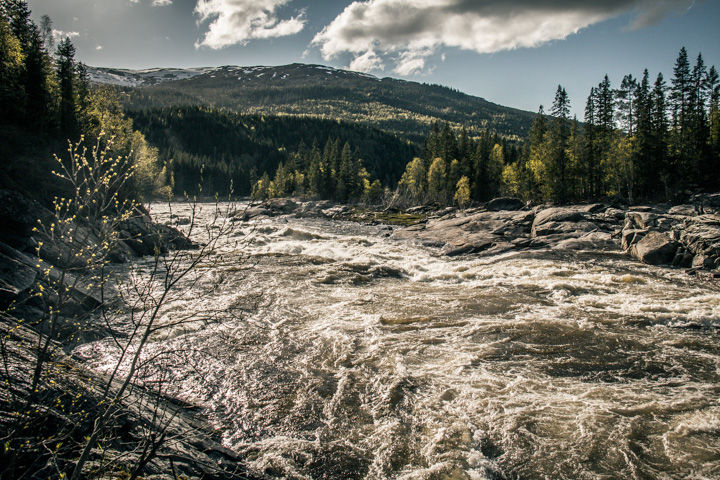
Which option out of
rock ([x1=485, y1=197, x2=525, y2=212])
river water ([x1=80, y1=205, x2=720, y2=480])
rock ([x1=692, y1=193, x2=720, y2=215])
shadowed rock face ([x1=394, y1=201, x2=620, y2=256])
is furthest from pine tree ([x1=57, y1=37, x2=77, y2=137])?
rock ([x1=692, y1=193, x2=720, y2=215])

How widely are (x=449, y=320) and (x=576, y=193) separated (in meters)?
56.7

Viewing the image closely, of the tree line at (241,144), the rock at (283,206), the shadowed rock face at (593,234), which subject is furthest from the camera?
the tree line at (241,144)

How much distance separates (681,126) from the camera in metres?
53.4

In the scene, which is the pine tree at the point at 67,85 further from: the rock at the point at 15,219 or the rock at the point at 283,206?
the rock at the point at 283,206

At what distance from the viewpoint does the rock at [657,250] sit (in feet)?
70.3

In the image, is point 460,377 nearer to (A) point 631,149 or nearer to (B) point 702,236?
(B) point 702,236

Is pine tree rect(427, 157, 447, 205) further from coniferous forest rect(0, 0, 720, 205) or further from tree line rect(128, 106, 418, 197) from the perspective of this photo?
tree line rect(128, 106, 418, 197)

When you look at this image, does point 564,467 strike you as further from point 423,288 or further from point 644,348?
point 423,288

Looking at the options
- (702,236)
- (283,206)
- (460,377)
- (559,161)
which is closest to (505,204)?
(559,161)

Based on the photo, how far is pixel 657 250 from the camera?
21.6 m

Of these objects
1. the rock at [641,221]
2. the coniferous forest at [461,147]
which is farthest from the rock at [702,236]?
the coniferous forest at [461,147]

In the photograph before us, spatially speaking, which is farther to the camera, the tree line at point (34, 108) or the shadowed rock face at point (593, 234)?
the tree line at point (34, 108)

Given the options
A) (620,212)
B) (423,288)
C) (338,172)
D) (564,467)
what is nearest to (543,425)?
(564,467)

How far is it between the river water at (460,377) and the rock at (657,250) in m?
4.92
